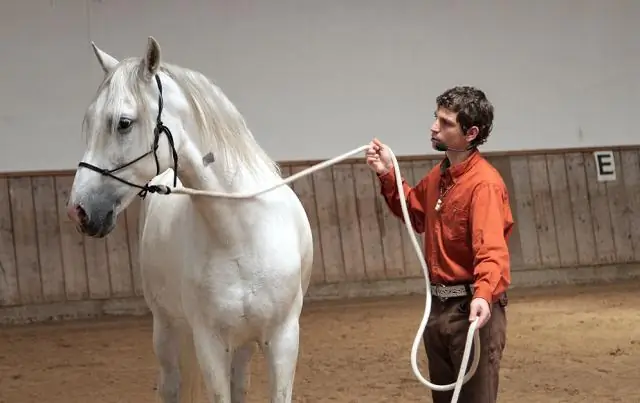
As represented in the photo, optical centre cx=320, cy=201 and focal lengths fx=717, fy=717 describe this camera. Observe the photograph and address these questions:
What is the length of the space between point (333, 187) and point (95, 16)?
2.22m

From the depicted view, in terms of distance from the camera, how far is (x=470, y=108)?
64.7 inches

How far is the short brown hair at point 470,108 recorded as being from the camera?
1645mm

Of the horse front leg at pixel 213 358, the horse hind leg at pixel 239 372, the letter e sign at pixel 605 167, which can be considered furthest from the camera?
the letter e sign at pixel 605 167

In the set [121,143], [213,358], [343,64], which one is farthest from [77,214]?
[343,64]

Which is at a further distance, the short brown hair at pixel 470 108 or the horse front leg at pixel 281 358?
the horse front leg at pixel 281 358

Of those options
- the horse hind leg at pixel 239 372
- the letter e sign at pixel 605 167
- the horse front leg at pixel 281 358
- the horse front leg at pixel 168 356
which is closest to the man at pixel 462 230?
the horse front leg at pixel 281 358

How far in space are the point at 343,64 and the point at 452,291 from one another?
434cm

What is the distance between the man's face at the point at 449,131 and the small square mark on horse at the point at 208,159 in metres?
0.55

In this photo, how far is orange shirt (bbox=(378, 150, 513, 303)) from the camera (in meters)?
1.51

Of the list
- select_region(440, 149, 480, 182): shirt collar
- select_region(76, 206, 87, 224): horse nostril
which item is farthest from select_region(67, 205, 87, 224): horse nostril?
select_region(440, 149, 480, 182): shirt collar

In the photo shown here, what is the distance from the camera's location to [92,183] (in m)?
1.58

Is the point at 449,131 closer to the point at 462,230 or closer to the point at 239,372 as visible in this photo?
the point at 462,230

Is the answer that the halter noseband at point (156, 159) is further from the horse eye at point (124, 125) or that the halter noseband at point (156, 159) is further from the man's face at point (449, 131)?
the man's face at point (449, 131)

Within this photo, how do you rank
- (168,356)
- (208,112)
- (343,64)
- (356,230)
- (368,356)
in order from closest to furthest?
(208,112) < (168,356) < (368,356) < (356,230) < (343,64)
